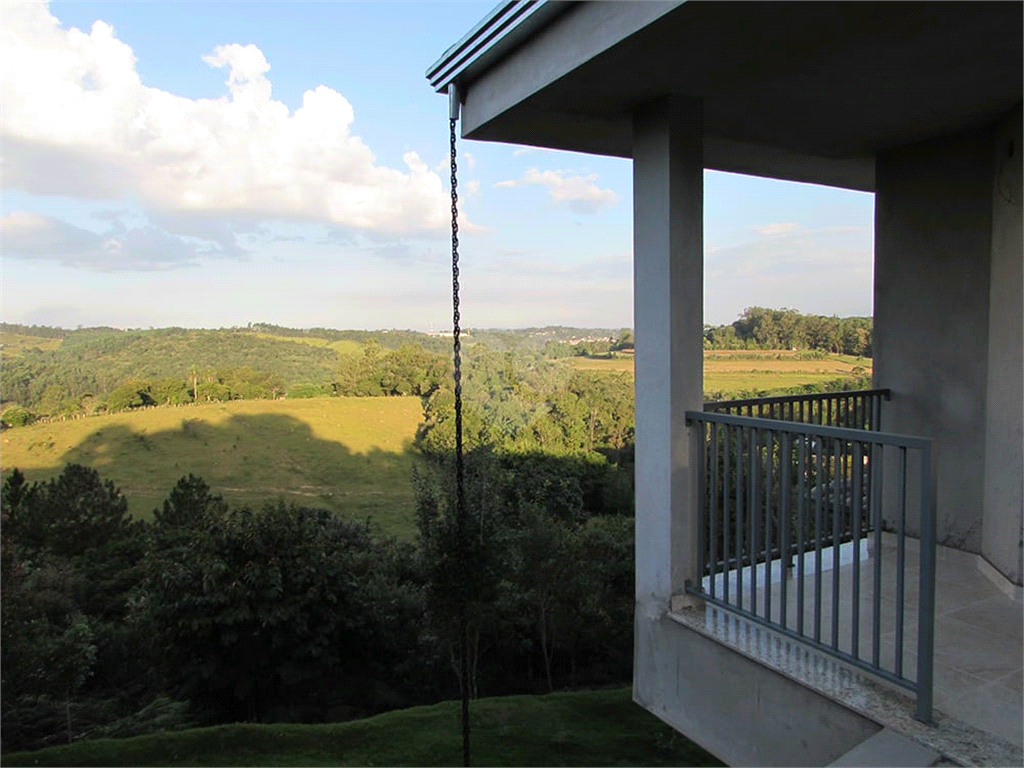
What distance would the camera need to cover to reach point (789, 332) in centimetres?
1698

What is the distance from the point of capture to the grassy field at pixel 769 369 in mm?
15351

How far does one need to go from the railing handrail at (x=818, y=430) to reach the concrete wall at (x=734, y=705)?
840 mm

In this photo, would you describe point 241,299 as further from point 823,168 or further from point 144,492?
point 823,168

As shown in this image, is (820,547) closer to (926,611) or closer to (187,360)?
(926,611)

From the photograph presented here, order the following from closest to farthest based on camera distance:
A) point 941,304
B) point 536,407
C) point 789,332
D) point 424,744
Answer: point 941,304
point 424,744
point 789,332
point 536,407

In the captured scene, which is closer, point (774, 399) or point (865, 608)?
point (865, 608)

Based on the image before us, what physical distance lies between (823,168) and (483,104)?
241 cm

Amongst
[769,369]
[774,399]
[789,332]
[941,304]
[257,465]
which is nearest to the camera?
[774,399]

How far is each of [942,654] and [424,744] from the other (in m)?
12.0

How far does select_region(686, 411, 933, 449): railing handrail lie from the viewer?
1.90m

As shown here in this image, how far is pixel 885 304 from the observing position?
4051 millimetres

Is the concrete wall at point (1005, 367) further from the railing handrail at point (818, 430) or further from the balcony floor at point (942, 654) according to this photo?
the railing handrail at point (818, 430)

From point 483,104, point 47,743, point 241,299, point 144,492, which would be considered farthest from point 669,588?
point 241,299

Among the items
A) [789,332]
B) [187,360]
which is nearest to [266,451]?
[187,360]
